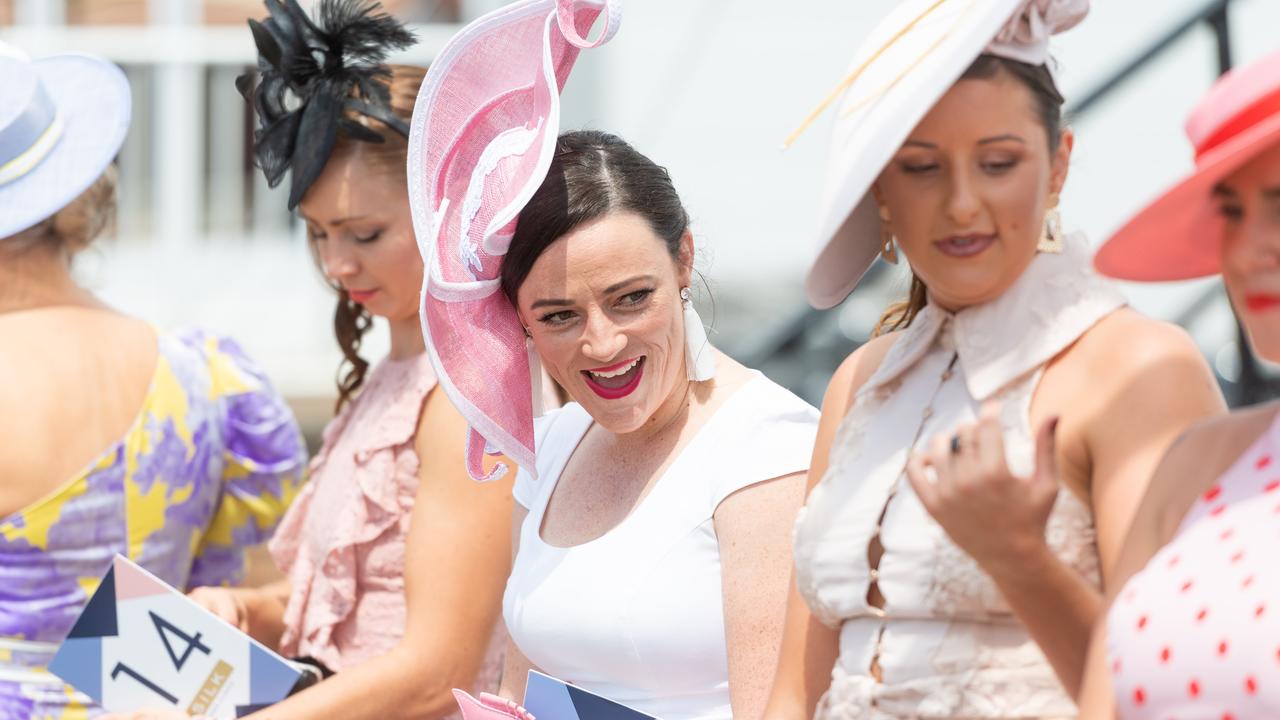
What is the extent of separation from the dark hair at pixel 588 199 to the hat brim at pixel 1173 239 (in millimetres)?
926

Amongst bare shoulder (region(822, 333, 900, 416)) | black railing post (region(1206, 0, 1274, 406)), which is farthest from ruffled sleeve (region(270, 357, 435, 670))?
black railing post (region(1206, 0, 1274, 406))

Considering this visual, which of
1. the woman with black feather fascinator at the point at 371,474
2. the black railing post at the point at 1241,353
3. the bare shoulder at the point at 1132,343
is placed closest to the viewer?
the bare shoulder at the point at 1132,343

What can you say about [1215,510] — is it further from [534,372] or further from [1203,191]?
[534,372]

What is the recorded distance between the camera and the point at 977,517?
1.54 metres

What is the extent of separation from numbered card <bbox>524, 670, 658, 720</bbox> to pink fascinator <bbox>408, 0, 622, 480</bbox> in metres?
0.50

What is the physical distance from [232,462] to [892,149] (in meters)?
2.03

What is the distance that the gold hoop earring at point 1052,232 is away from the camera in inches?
70.9

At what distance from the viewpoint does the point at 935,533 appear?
5.65ft

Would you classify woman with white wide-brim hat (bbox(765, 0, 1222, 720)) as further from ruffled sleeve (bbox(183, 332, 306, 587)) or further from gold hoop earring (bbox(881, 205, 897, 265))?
ruffled sleeve (bbox(183, 332, 306, 587))

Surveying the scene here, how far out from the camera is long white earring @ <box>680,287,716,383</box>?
98.3 inches

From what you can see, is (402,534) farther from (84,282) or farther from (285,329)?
(285,329)

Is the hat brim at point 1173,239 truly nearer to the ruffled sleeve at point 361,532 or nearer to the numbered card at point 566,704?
the numbered card at point 566,704

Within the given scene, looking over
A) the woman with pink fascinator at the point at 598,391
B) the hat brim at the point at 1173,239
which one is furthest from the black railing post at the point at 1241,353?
the hat brim at the point at 1173,239

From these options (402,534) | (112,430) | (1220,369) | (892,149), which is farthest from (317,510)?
(1220,369)
